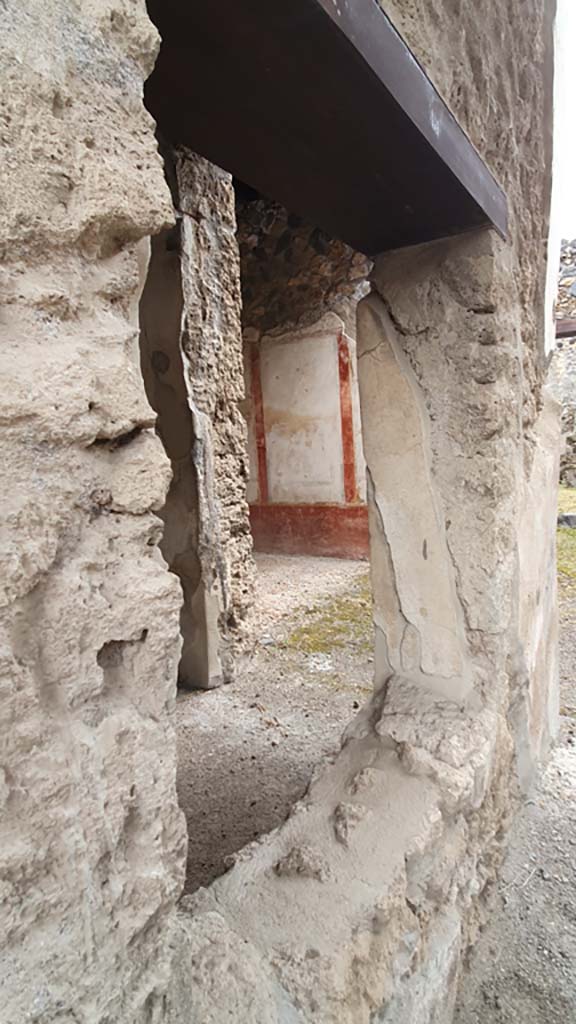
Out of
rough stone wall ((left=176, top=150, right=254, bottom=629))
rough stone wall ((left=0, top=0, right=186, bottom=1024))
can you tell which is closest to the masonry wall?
rough stone wall ((left=176, top=150, right=254, bottom=629))

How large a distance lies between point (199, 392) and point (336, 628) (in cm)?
168

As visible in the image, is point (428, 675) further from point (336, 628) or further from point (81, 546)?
point (336, 628)

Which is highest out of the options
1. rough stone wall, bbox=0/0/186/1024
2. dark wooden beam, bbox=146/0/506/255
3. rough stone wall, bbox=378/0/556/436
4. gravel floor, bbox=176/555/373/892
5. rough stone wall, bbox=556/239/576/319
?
rough stone wall, bbox=556/239/576/319

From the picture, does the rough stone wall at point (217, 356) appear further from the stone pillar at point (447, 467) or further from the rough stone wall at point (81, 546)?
the rough stone wall at point (81, 546)

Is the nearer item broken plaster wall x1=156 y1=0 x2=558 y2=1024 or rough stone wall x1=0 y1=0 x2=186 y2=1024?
rough stone wall x1=0 y1=0 x2=186 y2=1024

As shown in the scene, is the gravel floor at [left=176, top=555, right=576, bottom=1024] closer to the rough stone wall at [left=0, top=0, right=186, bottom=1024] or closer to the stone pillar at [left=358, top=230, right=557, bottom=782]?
the stone pillar at [left=358, top=230, right=557, bottom=782]

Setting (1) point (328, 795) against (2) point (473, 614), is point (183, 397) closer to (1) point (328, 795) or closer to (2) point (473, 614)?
(2) point (473, 614)

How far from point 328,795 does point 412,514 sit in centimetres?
66

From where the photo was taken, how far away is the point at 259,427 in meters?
6.27

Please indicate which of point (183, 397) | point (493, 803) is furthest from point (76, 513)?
point (183, 397)

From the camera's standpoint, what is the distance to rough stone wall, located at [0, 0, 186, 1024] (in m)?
0.48

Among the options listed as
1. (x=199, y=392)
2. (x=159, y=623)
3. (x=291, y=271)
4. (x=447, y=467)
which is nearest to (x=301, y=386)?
(x=291, y=271)

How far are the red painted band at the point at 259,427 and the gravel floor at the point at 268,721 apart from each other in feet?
7.20

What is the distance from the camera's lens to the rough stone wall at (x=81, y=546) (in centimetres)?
48
